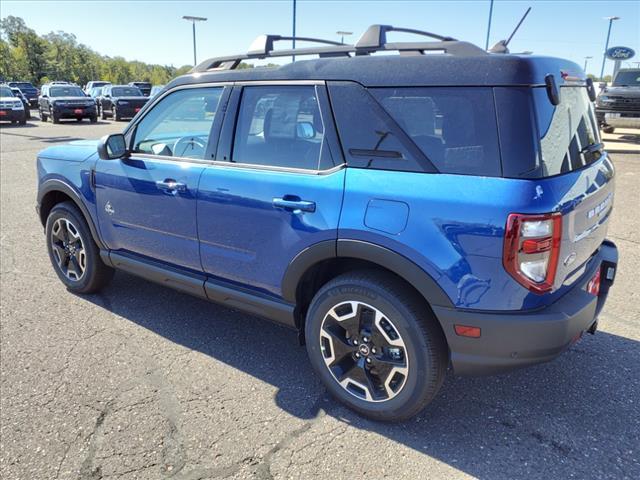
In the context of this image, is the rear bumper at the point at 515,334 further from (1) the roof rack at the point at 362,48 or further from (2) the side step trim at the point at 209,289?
(1) the roof rack at the point at 362,48

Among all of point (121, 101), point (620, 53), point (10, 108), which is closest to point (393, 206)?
point (121, 101)

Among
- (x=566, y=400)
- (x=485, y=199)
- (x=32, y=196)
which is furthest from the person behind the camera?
A: (x=32, y=196)

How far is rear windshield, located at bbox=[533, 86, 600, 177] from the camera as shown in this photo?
216cm

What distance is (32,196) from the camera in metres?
8.26

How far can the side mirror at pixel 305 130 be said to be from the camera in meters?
2.76

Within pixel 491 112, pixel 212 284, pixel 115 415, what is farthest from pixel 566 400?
pixel 115 415

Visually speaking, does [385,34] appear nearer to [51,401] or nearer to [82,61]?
[51,401]

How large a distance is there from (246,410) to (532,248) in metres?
1.73

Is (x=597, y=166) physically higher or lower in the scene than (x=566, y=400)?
higher

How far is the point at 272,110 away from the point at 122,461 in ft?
6.66

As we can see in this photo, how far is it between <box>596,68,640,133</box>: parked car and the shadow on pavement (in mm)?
14040

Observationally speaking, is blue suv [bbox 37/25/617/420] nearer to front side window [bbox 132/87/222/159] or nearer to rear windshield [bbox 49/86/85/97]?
front side window [bbox 132/87/222/159]

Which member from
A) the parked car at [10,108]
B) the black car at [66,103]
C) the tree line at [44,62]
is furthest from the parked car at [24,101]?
the tree line at [44,62]

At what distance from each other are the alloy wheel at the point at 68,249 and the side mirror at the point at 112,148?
844 millimetres
